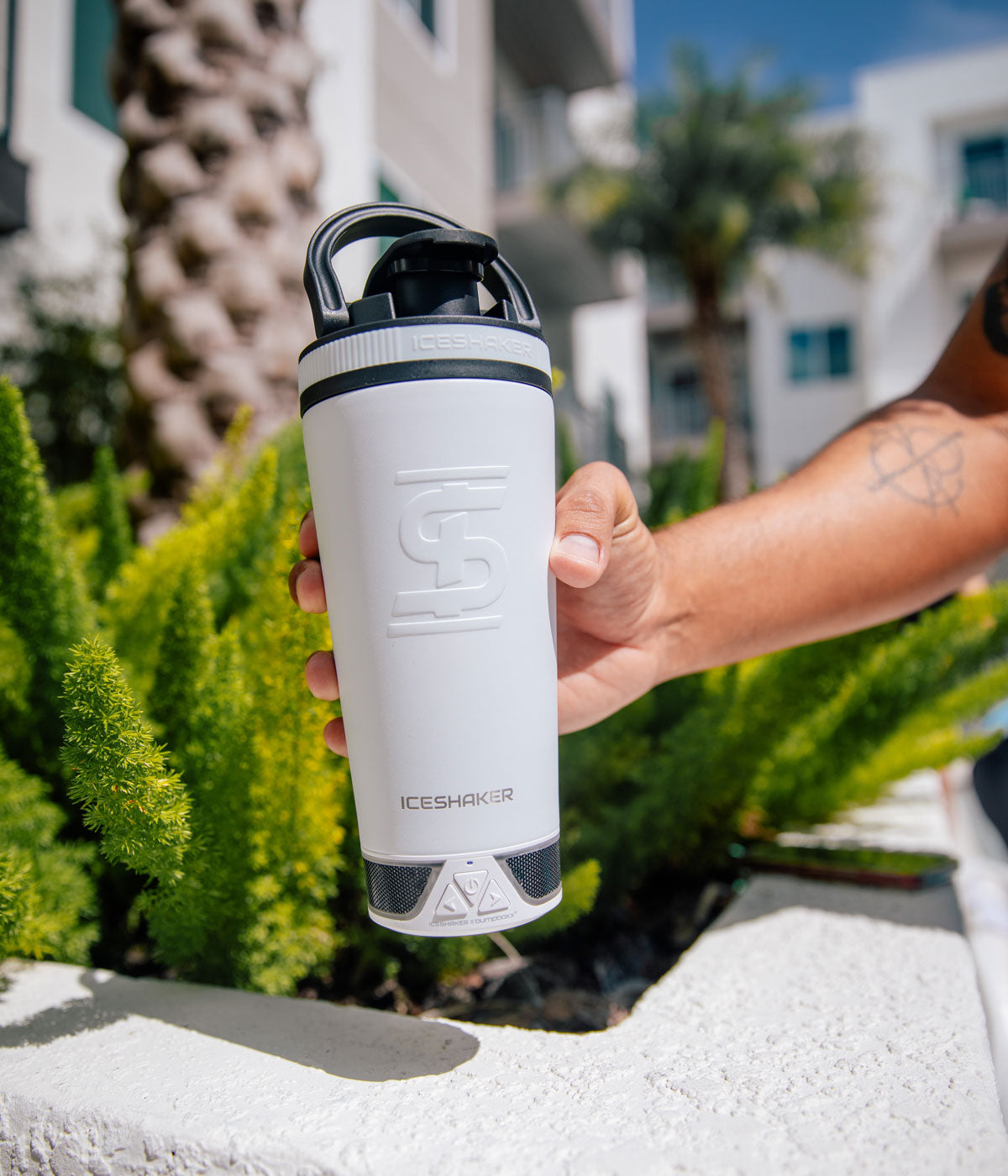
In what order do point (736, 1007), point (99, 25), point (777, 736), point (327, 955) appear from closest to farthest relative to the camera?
point (736, 1007)
point (327, 955)
point (777, 736)
point (99, 25)

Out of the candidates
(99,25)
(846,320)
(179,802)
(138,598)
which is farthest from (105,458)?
(846,320)

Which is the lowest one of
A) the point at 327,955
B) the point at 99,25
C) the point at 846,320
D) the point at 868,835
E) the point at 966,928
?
the point at 846,320

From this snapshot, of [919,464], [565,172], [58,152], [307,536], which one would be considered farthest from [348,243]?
[565,172]

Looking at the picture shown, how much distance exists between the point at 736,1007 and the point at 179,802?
1.79 feet

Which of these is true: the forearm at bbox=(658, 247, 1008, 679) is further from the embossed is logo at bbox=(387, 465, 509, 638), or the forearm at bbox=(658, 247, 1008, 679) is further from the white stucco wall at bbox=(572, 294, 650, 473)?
the white stucco wall at bbox=(572, 294, 650, 473)

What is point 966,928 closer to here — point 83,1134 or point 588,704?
point 588,704

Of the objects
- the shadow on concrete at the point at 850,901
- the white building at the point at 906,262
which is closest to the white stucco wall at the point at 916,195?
the white building at the point at 906,262

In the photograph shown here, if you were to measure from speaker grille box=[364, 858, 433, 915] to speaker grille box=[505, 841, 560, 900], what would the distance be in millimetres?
64

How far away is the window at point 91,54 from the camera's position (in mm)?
4562

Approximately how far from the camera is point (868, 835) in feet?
4.69

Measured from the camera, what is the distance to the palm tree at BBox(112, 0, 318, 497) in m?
1.95

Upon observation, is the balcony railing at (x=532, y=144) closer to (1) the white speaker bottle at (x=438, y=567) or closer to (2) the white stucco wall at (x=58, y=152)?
(2) the white stucco wall at (x=58, y=152)

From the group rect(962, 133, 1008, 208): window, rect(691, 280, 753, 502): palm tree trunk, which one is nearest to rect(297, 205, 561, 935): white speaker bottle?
rect(691, 280, 753, 502): palm tree trunk

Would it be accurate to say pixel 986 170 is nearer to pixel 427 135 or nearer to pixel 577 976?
pixel 427 135
